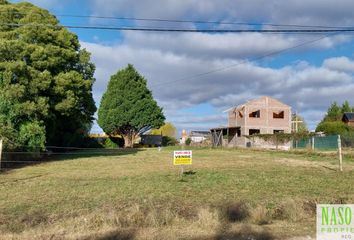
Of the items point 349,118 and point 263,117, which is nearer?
point 263,117

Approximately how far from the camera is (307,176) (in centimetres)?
1652

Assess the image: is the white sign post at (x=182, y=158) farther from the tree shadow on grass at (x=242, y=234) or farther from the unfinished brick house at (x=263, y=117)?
the unfinished brick house at (x=263, y=117)

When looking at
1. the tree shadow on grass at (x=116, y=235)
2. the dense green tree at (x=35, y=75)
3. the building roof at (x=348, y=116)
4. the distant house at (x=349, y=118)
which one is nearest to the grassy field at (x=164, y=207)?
the tree shadow on grass at (x=116, y=235)

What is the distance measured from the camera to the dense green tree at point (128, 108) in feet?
200

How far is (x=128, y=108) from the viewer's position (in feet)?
201

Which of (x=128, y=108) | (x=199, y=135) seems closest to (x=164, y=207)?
(x=128, y=108)

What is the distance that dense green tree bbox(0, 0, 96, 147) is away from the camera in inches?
897

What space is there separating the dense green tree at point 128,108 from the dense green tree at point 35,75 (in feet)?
89.2

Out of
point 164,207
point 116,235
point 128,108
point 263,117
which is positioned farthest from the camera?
point 263,117

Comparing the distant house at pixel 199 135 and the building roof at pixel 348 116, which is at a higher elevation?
the building roof at pixel 348 116

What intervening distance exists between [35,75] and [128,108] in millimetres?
36548

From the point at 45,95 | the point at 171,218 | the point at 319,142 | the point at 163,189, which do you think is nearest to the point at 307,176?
the point at 163,189

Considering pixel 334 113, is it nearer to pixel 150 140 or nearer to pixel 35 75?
pixel 150 140

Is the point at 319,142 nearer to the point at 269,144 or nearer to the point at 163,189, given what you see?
the point at 269,144
